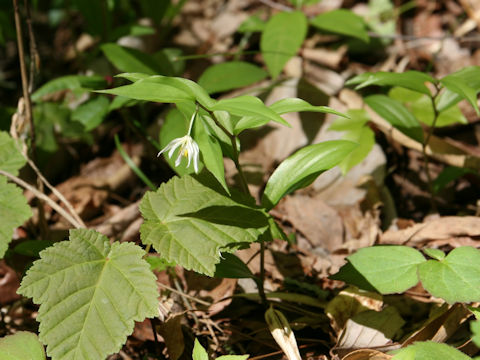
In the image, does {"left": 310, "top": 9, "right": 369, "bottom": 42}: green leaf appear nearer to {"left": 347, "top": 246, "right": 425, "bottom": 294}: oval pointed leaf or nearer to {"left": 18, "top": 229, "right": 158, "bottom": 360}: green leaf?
{"left": 347, "top": 246, "right": 425, "bottom": 294}: oval pointed leaf

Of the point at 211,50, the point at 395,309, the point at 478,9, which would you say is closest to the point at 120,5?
the point at 211,50

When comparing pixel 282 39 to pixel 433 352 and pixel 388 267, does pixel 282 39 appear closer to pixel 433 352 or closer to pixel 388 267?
pixel 388 267

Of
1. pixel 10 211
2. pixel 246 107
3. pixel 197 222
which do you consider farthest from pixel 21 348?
pixel 246 107

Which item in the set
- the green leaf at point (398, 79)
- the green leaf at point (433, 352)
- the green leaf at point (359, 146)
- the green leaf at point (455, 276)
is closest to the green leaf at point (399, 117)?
the green leaf at point (359, 146)

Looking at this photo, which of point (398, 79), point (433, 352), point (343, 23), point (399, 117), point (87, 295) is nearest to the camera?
point (433, 352)

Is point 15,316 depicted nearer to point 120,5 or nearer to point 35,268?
point 35,268

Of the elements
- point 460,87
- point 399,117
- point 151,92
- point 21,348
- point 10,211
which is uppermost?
point 151,92

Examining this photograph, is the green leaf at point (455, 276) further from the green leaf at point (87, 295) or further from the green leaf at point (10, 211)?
the green leaf at point (10, 211)
